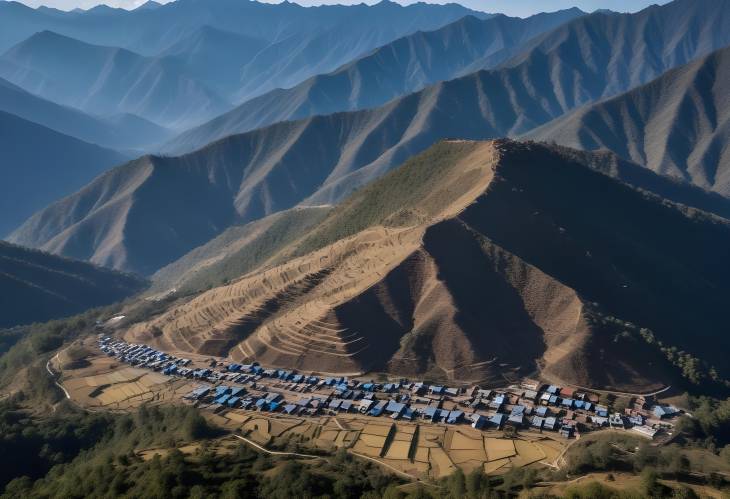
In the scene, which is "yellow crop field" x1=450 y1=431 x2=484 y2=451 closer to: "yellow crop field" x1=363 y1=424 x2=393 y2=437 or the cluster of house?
the cluster of house

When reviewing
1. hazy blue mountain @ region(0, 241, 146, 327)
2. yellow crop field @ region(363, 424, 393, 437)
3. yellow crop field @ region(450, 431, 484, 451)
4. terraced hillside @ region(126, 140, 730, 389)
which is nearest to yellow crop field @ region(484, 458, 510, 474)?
yellow crop field @ region(450, 431, 484, 451)

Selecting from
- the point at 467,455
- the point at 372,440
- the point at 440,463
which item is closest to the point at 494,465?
the point at 467,455

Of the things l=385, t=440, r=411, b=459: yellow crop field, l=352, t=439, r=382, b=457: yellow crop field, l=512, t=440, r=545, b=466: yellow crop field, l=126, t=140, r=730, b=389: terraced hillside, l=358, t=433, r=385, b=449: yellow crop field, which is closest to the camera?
l=512, t=440, r=545, b=466: yellow crop field

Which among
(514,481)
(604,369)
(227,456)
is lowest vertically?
(604,369)

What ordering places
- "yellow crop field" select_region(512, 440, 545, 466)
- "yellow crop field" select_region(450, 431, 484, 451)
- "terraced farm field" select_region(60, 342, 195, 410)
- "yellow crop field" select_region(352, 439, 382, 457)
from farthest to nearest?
"terraced farm field" select_region(60, 342, 195, 410)
"yellow crop field" select_region(450, 431, 484, 451)
"yellow crop field" select_region(352, 439, 382, 457)
"yellow crop field" select_region(512, 440, 545, 466)

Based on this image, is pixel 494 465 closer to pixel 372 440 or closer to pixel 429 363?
pixel 372 440

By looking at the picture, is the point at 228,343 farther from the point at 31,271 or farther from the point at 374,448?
the point at 31,271

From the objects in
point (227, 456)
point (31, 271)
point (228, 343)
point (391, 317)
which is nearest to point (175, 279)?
point (31, 271)
